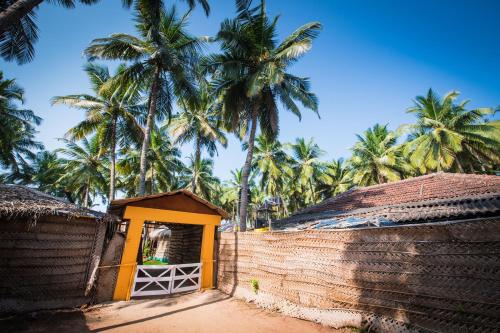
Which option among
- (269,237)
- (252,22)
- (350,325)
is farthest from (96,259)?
(252,22)

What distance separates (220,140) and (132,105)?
667 cm

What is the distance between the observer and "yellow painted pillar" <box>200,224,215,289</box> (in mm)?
8784

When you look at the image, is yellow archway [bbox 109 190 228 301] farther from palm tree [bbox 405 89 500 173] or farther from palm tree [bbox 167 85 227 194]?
palm tree [bbox 405 89 500 173]

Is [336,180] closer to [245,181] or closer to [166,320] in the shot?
[245,181]

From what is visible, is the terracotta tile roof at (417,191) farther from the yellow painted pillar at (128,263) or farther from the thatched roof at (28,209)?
the thatched roof at (28,209)

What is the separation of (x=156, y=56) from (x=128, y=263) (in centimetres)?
893

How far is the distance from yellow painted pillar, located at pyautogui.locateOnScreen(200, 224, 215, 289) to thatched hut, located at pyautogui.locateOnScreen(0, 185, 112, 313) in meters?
3.46

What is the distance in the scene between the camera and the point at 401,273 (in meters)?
4.04

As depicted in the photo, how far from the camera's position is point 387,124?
80.0 ft

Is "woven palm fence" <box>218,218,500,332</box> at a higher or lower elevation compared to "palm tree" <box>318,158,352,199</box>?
lower

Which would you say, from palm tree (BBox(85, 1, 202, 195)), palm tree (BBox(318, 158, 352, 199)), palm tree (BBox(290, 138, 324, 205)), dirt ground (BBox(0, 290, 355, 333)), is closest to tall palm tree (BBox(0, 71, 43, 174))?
palm tree (BBox(85, 1, 202, 195))

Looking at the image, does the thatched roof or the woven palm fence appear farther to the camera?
the thatched roof

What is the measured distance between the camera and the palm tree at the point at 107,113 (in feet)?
45.0

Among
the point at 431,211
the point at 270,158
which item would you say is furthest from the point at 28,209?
the point at 270,158
